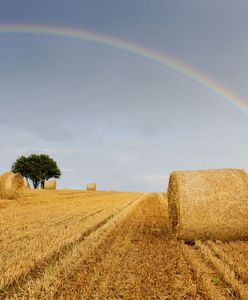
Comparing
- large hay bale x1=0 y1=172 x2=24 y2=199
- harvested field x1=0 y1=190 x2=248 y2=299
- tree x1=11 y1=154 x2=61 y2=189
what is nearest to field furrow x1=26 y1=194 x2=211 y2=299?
harvested field x1=0 y1=190 x2=248 y2=299

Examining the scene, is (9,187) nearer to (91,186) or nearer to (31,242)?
(31,242)

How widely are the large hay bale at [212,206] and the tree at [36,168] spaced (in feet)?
182

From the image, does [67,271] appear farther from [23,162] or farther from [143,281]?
[23,162]

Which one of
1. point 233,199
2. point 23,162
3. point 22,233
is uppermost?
point 23,162

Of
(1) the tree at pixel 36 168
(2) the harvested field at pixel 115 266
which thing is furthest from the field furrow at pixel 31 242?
(1) the tree at pixel 36 168

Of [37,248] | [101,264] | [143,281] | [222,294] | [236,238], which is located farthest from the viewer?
[236,238]

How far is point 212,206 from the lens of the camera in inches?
289

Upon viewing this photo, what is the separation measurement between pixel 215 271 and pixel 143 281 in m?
1.16

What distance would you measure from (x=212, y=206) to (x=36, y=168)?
56467mm

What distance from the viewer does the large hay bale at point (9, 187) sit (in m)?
19.1

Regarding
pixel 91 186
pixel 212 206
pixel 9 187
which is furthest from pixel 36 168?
pixel 212 206

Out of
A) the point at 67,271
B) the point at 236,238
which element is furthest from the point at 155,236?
the point at 67,271

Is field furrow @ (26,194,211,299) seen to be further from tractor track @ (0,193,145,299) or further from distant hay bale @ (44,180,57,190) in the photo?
distant hay bale @ (44,180,57,190)

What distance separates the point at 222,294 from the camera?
378cm
